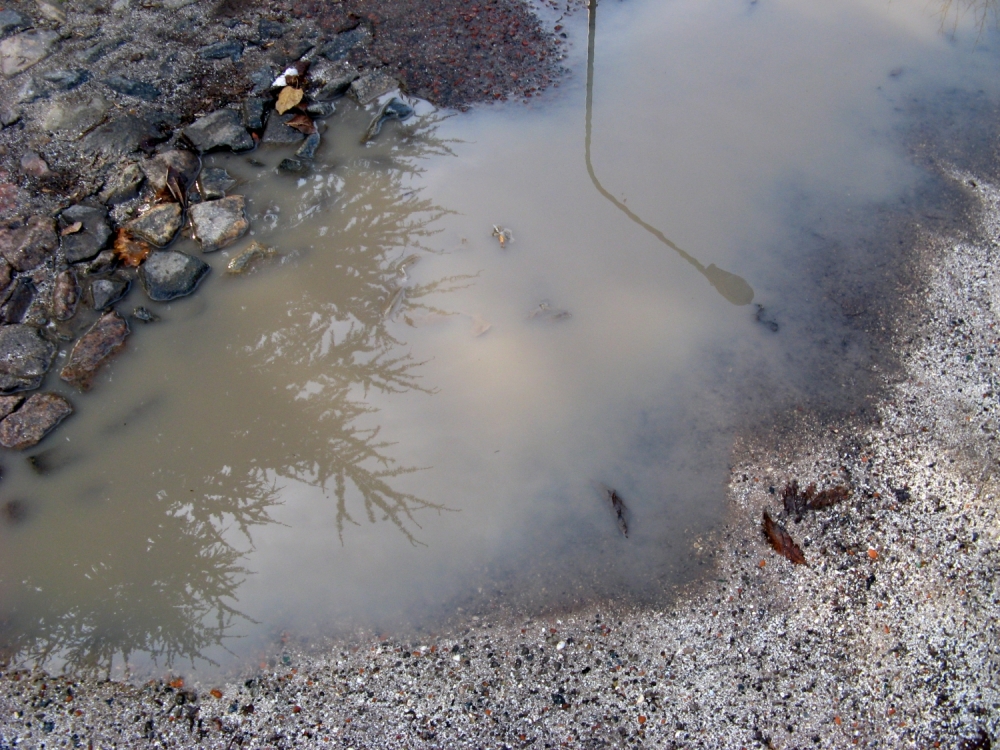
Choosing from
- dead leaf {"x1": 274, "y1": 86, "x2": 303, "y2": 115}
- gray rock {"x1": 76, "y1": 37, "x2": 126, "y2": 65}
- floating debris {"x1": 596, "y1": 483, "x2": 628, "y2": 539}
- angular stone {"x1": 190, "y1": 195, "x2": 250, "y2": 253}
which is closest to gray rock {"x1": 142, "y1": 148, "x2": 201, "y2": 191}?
angular stone {"x1": 190, "y1": 195, "x2": 250, "y2": 253}

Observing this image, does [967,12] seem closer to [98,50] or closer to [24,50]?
[98,50]

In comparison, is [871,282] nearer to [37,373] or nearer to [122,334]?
[122,334]

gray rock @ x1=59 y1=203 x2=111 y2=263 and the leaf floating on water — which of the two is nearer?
the leaf floating on water

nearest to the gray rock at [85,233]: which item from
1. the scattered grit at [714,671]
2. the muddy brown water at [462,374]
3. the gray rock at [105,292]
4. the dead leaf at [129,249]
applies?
the dead leaf at [129,249]

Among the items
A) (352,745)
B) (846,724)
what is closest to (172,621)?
(352,745)

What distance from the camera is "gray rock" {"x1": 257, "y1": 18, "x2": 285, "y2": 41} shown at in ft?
17.1

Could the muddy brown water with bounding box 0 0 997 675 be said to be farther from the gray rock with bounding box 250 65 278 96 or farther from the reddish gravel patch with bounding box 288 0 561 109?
the gray rock with bounding box 250 65 278 96

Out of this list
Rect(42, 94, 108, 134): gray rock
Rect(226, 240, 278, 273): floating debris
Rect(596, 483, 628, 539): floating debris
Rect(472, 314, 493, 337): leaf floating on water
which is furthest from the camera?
Rect(42, 94, 108, 134): gray rock

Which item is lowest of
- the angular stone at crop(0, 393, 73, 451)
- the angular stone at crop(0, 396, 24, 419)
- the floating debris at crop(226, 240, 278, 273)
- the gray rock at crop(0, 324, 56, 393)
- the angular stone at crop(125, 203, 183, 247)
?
the angular stone at crop(0, 393, 73, 451)

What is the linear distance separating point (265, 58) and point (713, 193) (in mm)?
3708

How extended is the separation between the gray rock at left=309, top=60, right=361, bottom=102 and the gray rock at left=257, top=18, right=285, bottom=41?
0.56 m

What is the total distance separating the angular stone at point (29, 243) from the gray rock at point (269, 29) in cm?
234

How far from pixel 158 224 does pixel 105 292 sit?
58cm

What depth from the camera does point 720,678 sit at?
2.77 meters
